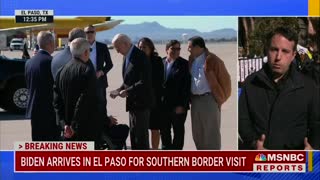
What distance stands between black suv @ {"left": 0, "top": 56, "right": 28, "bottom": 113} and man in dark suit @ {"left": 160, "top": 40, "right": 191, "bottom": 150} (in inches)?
46.1

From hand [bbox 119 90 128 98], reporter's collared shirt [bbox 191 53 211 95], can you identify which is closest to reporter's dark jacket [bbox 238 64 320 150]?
Answer: reporter's collared shirt [bbox 191 53 211 95]

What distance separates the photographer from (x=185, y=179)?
21.1 ft

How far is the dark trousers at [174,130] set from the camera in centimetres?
641

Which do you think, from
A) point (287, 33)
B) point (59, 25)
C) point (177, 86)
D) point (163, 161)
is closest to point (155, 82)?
point (177, 86)

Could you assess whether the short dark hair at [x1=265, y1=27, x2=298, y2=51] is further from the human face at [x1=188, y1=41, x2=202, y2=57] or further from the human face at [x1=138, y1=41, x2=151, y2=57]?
the human face at [x1=138, y1=41, x2=151, y2=57]

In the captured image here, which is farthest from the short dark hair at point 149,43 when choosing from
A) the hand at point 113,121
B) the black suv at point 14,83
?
the black suv at point 14,83

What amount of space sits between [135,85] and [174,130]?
50 cm

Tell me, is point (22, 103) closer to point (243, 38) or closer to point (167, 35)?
point (167, 35)

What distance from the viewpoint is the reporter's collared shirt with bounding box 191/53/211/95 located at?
6.38 metres

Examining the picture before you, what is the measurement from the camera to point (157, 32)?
623cm

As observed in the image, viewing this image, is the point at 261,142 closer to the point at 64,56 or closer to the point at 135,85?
the point at 135,85

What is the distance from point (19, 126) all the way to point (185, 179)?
1.43 metres

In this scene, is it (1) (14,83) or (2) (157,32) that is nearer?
(2) (157,32)

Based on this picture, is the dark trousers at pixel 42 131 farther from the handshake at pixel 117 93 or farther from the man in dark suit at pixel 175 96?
the man in dark suit at pixel 175 96
